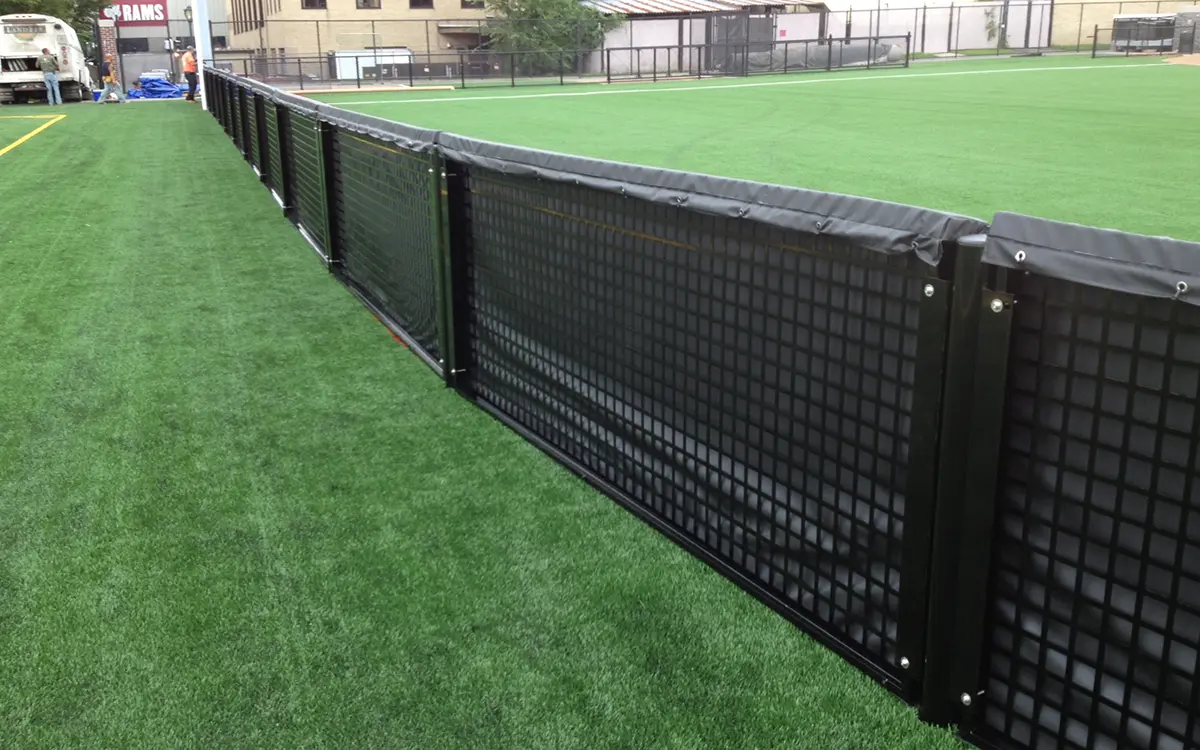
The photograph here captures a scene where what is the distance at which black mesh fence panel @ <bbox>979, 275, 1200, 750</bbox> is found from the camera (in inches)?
75.9

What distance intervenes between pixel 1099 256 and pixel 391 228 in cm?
485

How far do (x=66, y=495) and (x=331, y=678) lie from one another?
71.7 inches

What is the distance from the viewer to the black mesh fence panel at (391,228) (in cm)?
546

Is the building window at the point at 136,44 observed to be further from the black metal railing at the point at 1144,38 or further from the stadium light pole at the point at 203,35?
the black metal railing at the point at 1144,38

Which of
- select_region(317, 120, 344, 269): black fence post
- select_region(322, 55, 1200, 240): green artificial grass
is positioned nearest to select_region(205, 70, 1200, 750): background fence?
select_region(317, 120, 344, 269): black fence post

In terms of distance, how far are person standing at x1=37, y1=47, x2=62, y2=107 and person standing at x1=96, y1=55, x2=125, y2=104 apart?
1.57 metres

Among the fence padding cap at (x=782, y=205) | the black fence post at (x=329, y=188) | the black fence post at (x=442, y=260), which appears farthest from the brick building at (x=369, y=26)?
the fence padding cap at (x=782, y=205)

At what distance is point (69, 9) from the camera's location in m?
55.8

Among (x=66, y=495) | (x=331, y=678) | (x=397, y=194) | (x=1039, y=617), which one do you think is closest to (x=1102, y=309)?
(x=1039, y=617)

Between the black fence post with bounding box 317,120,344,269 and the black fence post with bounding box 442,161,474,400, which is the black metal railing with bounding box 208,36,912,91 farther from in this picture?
the black fence post with bounding box 442,161,474,400

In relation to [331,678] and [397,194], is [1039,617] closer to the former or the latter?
[331,678]

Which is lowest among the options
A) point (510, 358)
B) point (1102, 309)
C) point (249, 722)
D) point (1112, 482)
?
point (249, 722)

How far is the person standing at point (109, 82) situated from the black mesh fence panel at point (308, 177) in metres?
29.8

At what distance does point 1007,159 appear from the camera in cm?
1137
